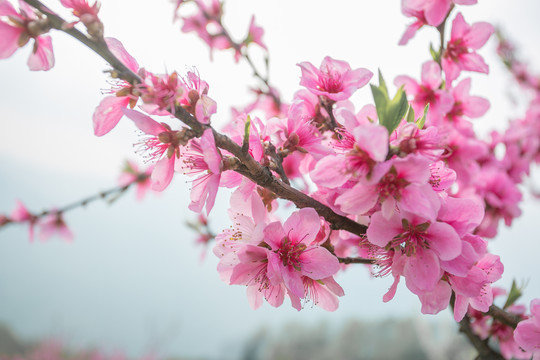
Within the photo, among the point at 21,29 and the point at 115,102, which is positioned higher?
the point at 21,29

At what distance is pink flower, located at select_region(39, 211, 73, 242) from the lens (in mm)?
1817

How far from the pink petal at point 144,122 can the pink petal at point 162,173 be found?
0.05m

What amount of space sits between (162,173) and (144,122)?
0.31 feet

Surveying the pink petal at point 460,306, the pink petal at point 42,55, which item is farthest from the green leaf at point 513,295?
the pink petal at point 42,55

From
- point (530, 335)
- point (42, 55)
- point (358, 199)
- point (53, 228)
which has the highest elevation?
point (42, 55)

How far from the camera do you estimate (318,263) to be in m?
0.55

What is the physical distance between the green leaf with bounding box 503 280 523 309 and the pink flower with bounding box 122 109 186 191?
2.72ft

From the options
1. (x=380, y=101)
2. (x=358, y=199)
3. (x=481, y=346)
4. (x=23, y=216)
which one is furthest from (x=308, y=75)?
(x=23, y=216)

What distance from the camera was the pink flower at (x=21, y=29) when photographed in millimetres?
479

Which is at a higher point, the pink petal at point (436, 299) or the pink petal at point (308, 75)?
the pink petal at point (308, 75)

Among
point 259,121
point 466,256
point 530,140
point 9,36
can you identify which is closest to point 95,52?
point 9,36

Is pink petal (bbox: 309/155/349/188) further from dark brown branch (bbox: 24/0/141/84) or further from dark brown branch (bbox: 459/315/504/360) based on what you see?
dark brown branch (bbox: 459/315/504/360)

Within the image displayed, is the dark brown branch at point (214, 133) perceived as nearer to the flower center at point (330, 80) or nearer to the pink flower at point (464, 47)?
the flower center at point (330, 80)

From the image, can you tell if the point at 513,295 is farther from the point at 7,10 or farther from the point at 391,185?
the point at 7,10
